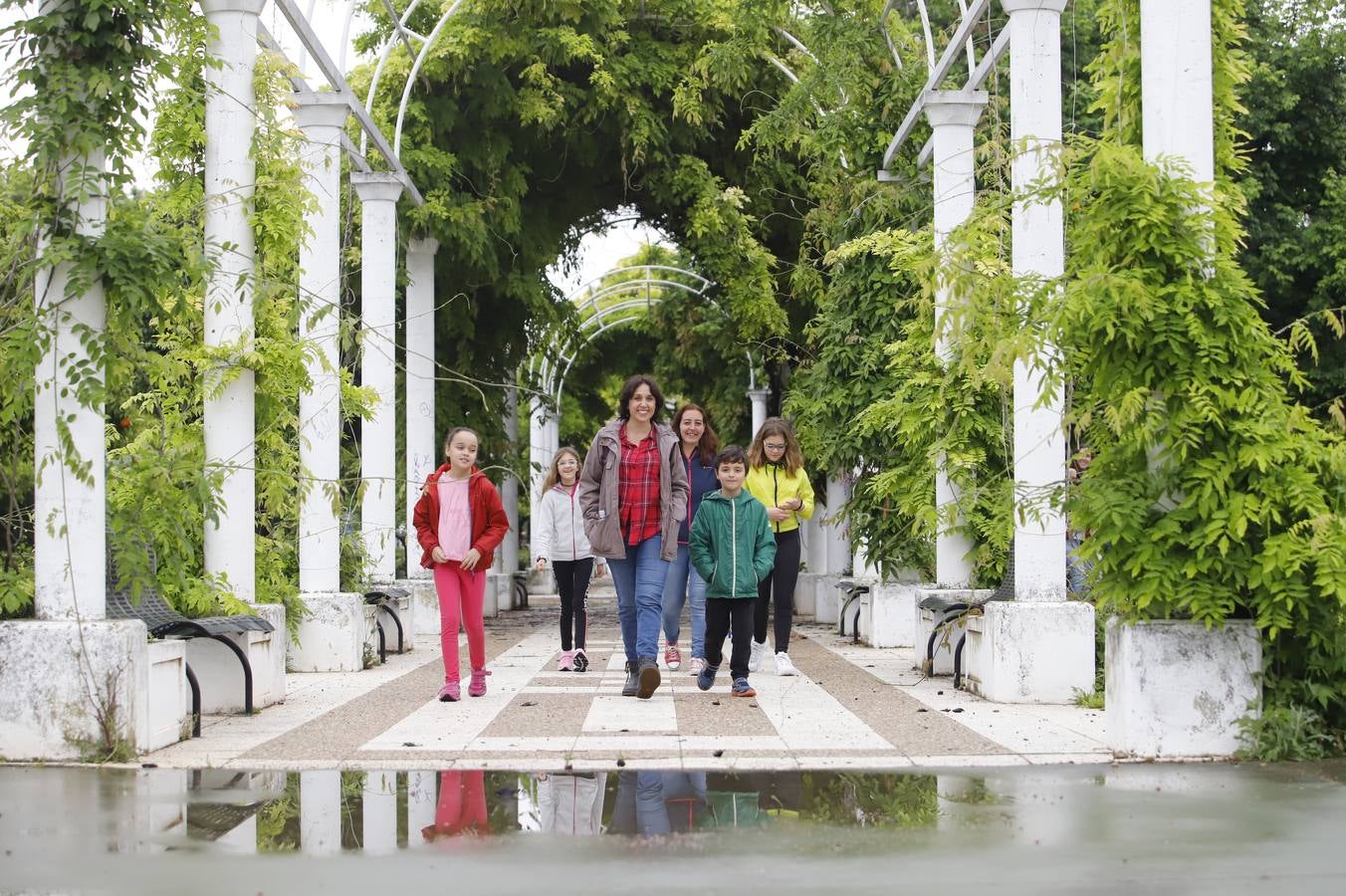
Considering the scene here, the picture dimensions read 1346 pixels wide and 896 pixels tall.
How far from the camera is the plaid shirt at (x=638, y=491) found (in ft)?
30.9

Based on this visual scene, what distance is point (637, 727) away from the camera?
26.2 feet

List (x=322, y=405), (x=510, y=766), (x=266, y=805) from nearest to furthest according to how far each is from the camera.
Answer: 1. (x=266, y=805)
2. (x=510, y=766)
3. (x=322, y=405)

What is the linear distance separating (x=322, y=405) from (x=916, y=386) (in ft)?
15.4

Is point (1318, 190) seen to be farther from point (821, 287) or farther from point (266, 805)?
point (266, 805)

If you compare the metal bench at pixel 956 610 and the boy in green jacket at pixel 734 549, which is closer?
the boy in green jacket at pixel 734 549

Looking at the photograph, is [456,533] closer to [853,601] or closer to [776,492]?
[776,492]

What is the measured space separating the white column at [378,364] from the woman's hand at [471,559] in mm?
5300

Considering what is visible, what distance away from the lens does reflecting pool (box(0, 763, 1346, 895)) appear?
4461 mm

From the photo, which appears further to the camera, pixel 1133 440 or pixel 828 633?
pixel 828 633

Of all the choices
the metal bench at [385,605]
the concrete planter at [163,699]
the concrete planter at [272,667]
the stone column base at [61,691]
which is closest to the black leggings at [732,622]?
the concrete planter at [272,667]

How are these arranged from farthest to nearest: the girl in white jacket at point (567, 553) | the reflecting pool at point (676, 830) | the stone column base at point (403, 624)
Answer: the stone column base at point (403, 624)
the girl in white jacket at point (567, 553)
the reflecting pool at point (676, 830)

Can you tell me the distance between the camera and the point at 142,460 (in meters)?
8.30

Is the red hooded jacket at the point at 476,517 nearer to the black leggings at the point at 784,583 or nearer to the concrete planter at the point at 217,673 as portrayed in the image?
the concrete planter at the point at 217,673

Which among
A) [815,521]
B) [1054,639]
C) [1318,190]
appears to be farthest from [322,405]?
[1318,190]
